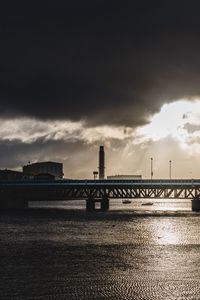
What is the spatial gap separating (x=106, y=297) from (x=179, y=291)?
5.74 meters

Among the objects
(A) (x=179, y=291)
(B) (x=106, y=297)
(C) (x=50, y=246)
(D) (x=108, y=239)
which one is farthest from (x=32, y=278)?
(D) (x=108, y=239)

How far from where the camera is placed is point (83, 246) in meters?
74.1

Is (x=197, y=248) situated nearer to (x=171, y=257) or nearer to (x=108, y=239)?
(x=171, y=257)

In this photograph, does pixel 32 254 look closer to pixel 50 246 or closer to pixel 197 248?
pixel 50 246

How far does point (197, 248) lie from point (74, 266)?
24.4 meters

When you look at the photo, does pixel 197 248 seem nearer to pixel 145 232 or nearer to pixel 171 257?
pixel 171 257

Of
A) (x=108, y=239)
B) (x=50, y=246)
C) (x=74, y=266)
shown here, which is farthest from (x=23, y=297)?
(x=108, y=239)

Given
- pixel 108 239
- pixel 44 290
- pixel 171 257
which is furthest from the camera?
pixel 108 239

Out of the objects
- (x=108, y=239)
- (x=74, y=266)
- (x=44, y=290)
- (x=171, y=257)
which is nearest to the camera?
(x=44, y=290)

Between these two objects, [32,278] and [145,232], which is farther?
[145,232]

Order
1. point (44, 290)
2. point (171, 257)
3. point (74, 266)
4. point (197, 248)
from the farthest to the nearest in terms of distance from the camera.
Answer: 1. point (197, 248)
2. point (171, 257)
3. point (74, 266)
4. point (44, 290)

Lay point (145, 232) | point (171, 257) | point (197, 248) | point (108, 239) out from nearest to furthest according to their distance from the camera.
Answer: point (171, 257) → point (197, 248) → point (108, 239) → point (145, 232)

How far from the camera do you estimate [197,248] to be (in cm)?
7281

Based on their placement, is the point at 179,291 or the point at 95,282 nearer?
the point at 179,291
